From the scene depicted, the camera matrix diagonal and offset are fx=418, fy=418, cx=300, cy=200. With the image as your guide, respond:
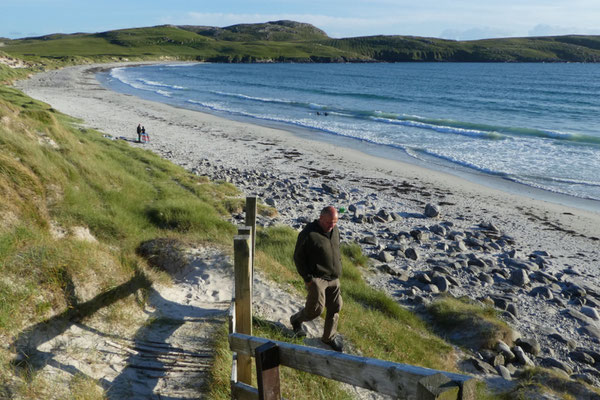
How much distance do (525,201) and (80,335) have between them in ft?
55.4

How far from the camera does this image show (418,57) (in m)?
184

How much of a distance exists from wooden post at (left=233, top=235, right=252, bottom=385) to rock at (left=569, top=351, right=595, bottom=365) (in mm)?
6222

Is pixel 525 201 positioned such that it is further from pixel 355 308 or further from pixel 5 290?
pixel 5 290

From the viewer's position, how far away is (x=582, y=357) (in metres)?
7.37

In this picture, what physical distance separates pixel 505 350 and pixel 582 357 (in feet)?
5.06

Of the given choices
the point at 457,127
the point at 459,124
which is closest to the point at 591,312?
the point at 457,127

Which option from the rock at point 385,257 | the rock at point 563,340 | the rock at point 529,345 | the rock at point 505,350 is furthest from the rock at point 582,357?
the rock at point 385,257

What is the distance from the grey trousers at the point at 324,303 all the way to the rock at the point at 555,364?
4.01m

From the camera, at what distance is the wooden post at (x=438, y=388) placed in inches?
89.9

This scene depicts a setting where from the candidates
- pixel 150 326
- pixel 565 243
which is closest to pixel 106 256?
pixel 150 326

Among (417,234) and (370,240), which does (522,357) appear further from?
(417,234)

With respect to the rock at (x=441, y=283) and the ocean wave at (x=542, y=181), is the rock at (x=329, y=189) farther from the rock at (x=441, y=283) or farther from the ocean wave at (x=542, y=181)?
the ocean wave at (x=542, y=181)

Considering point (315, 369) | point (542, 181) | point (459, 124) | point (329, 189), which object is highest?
point (459, 124)

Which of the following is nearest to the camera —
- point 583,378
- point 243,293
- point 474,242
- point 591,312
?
point 243,293
